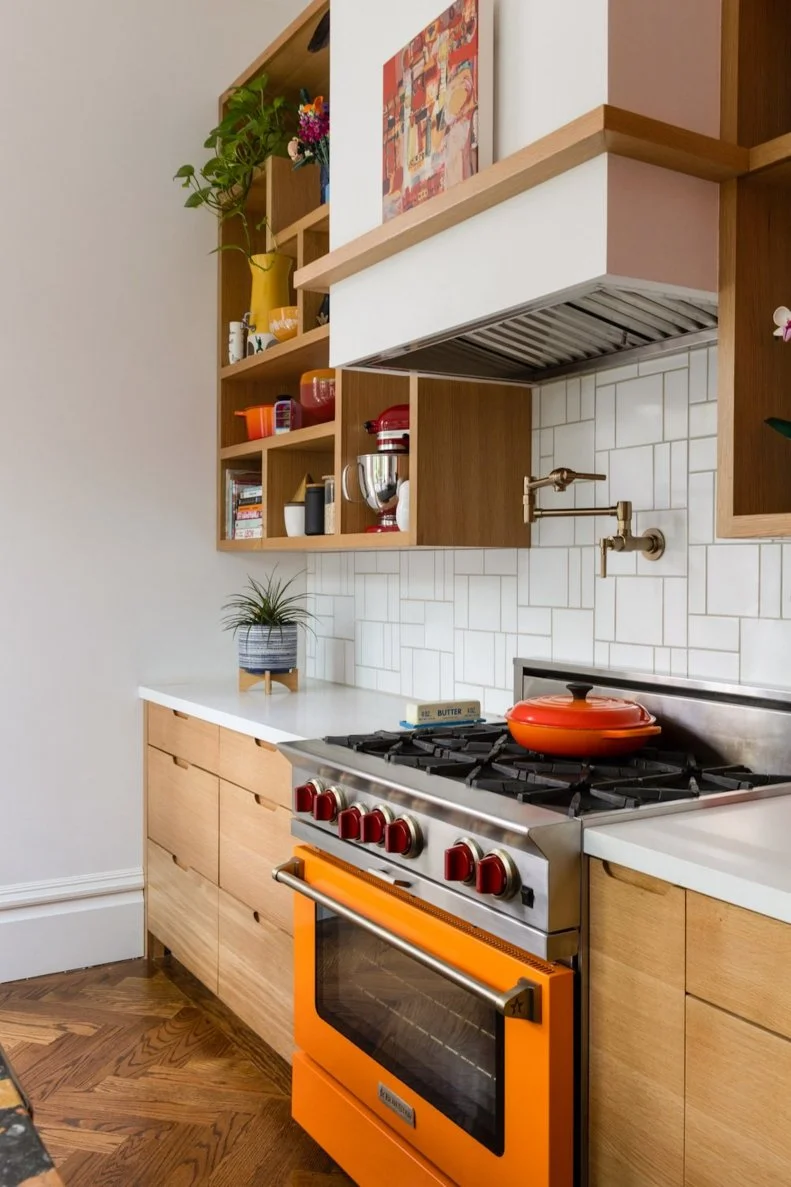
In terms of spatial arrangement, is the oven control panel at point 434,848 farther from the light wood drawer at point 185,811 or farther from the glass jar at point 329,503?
the glass jar at point 329,503

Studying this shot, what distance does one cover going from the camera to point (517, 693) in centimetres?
244

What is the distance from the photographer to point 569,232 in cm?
155

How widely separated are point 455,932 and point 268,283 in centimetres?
226

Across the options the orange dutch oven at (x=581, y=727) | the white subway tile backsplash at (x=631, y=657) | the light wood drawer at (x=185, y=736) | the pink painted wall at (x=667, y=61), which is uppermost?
the pink painted wall at (x=667, y=61)

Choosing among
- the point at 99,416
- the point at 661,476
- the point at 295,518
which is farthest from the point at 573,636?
the point at 99,416

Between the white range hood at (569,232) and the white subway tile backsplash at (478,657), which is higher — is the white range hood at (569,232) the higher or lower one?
the higher one

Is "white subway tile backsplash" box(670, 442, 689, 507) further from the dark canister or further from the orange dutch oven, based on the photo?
the dark canister

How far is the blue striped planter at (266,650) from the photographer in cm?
310

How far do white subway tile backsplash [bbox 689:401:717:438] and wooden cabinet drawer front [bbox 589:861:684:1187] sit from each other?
38.2 inches

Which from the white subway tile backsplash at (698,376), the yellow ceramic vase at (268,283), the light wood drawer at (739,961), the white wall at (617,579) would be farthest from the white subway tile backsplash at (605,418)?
the yellow ceramic vase at (268,283)

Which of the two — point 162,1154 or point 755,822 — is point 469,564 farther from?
point 162,1154

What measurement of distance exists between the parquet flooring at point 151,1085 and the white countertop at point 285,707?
0.83 meters

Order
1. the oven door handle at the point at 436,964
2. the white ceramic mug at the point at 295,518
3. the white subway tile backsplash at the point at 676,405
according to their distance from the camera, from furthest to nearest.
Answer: the white ceramic mug at the point at 295,518 < the white subway tile backsplash at the point at 676,405 < the oven door handle at the point at 436,964

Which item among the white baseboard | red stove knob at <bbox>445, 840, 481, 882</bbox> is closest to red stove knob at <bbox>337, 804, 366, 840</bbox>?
red stove knob at <bbox>445, 840, 481, 882</bbox>
